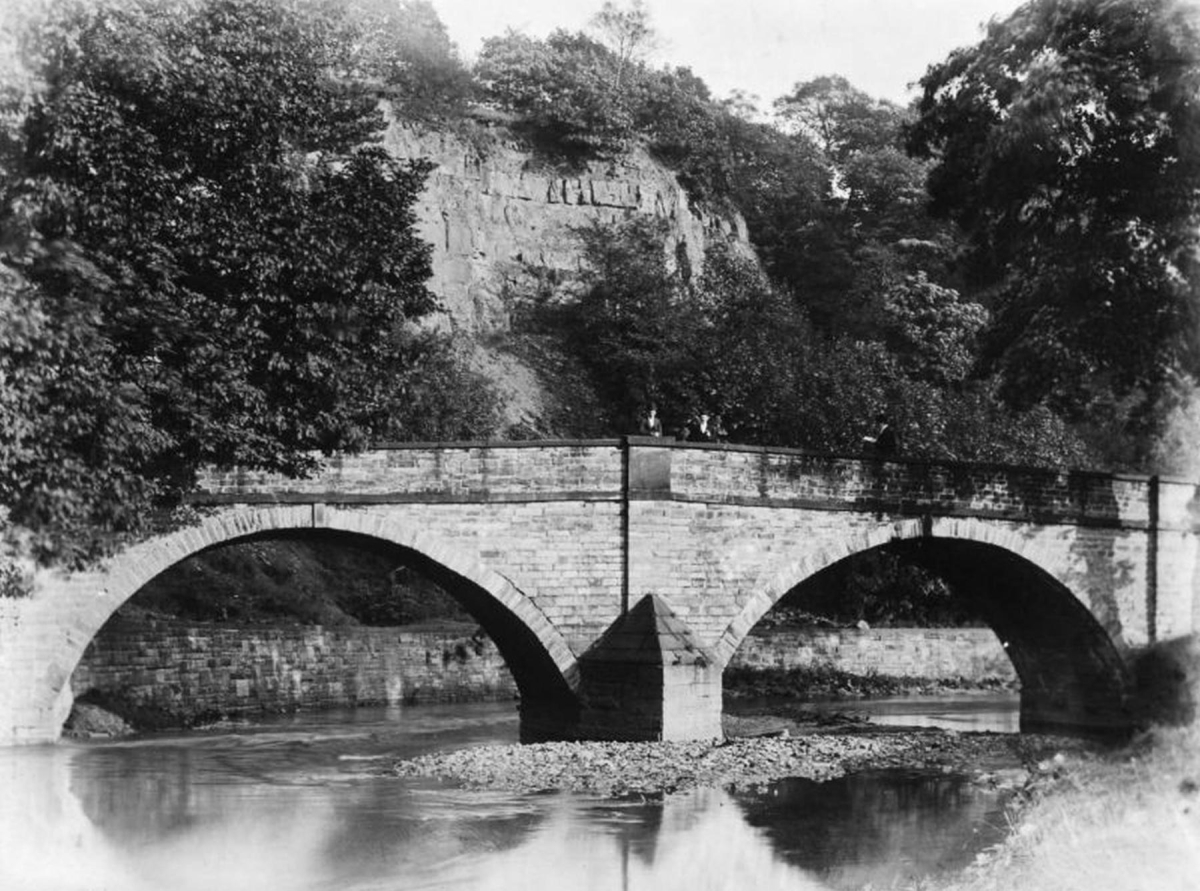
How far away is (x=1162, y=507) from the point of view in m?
27.2

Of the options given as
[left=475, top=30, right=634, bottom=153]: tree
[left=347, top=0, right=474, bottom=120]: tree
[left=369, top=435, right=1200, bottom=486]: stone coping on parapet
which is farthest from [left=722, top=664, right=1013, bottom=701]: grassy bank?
[left=475, top=30, right=634, bottom=153]: tree

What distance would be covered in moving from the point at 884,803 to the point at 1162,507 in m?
11.3

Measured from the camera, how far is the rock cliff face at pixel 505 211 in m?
49.1

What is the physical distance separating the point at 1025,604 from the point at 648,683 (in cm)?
918

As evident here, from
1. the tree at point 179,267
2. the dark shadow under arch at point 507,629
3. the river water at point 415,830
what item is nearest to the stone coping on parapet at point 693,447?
the dark shadow under arch at point 507,629

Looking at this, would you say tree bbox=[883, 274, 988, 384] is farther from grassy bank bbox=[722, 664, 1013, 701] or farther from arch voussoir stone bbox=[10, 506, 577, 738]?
arch voussoir stone bbox=[10, 506, 577, 738]

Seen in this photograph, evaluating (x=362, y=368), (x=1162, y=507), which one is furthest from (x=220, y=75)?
(x=1162, y=507)

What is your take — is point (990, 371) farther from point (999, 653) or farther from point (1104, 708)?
point (999, 653)

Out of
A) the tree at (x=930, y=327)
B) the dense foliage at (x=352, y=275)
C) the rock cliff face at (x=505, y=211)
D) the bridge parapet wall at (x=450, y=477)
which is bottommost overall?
the bridge parapet wall at (x=450, y=477)

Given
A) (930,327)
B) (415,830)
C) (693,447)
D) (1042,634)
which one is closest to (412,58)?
(930,327)

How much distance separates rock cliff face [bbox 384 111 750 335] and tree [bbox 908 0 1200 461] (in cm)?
2500

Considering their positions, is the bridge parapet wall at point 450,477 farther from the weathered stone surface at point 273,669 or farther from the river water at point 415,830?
the weathered stone surface at point 273,669

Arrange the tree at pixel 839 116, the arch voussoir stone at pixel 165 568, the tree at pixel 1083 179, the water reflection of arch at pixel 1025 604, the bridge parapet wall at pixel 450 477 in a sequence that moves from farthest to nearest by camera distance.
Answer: the tree at pixel 839 116 < the water reflection of arch at pixel 1025 604 < the tree at pixel 1083 179 < the bridge parapet wall at pixel 450 477 < the arch voussoir stone at pixel 165 568

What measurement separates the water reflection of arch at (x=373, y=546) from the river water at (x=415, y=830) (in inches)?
74.4
